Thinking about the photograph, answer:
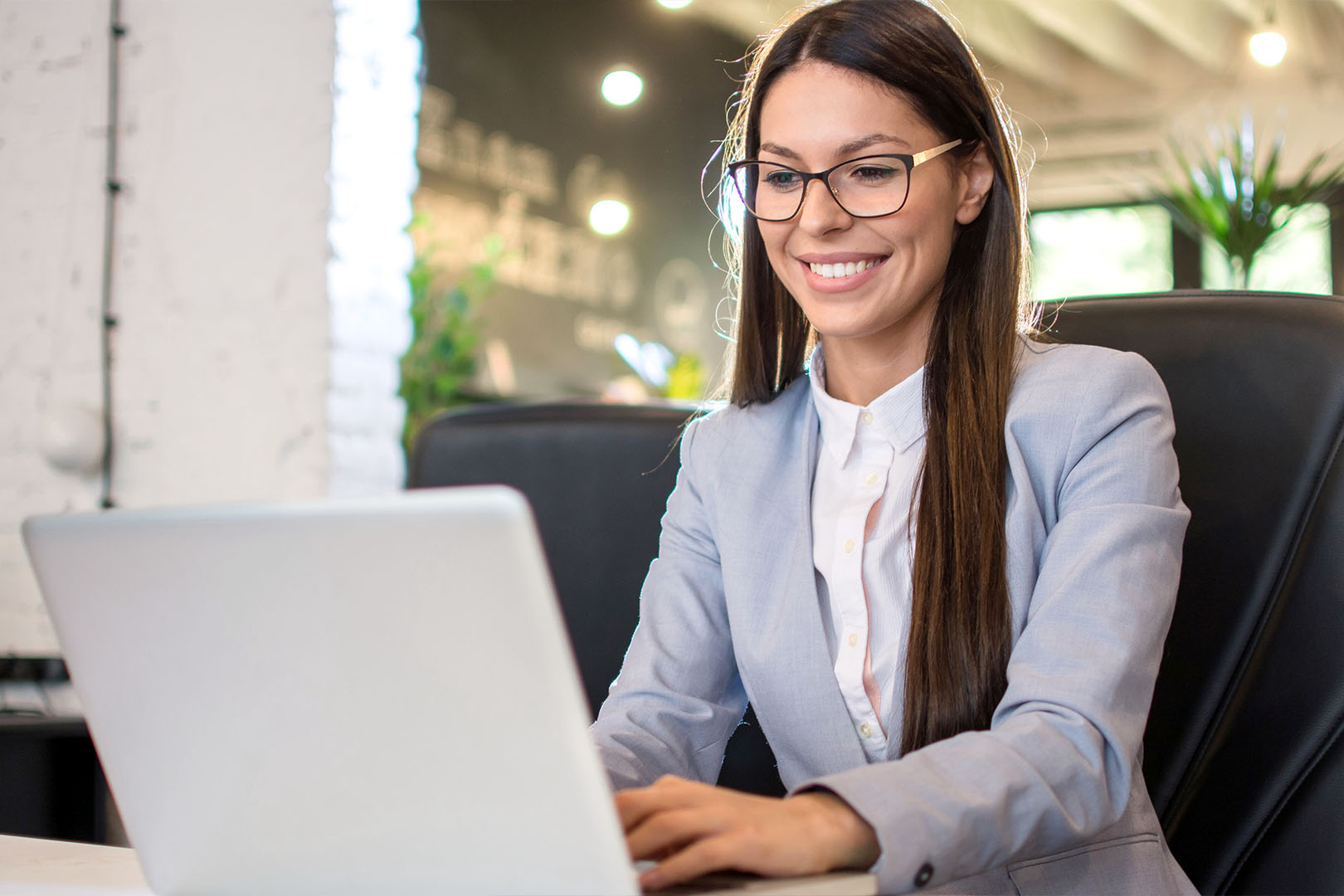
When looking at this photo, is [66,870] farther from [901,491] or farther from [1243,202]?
[1243,202]

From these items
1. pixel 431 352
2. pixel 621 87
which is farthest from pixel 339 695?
pixel 621 87

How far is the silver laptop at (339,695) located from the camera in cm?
53

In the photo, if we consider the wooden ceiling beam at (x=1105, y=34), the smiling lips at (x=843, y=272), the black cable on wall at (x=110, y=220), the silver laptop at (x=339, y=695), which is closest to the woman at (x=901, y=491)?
the smiling lips at (x=843, y=272)

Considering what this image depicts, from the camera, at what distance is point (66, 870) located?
2.85ft

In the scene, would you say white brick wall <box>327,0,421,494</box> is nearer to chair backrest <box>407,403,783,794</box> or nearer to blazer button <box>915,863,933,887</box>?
chair backrest <box>407,403,783,794</box>

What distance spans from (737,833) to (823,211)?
0.70 metres

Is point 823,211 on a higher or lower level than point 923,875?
higher

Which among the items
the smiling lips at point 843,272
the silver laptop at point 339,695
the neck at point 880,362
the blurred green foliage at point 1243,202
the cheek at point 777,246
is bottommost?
the silver laptop at point 339,695

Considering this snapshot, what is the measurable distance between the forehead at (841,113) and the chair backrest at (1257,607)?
1.19ft

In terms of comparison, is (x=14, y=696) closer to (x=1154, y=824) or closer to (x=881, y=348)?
(x=881, y=348)

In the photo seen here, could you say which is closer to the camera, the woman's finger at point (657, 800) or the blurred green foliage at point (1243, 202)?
the woman's finger at point (657, 800)

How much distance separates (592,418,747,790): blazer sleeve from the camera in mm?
1180

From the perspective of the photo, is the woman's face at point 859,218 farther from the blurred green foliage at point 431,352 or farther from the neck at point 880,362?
the blurred green foliage at point 431,352

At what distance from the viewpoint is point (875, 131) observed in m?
1.17
